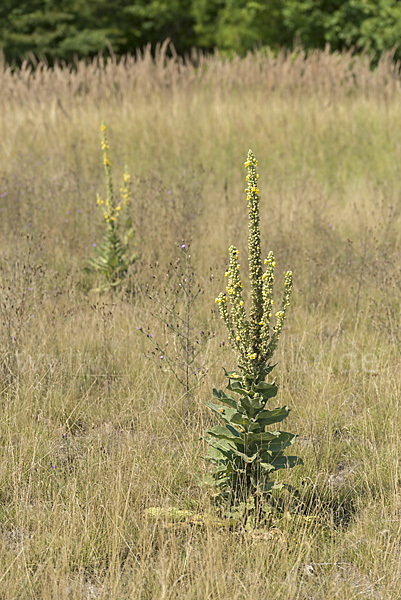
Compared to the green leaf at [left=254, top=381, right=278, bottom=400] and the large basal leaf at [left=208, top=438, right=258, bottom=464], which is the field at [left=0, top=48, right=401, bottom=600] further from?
the green leaf at [left=254, top=381, right=278, bottom=400]

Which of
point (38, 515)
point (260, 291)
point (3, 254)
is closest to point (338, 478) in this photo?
point (260, 291)

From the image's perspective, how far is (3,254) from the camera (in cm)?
530

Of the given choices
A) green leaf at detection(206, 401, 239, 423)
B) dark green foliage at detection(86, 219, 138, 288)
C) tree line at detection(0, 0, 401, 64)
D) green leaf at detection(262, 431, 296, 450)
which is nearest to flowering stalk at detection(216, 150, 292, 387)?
green leaf at detection(206, 401, 239, 423)

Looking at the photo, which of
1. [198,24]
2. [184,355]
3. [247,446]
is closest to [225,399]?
[247,446]

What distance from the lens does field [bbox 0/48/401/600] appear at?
2.46 m

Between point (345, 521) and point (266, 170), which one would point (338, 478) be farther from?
point (266, 170)

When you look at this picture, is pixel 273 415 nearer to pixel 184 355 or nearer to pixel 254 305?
pixel 254 305

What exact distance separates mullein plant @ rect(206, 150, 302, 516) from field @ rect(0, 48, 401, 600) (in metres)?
0.14

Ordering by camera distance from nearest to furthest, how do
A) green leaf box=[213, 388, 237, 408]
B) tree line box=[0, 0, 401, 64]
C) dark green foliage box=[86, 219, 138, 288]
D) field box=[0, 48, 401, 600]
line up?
1. field box=[0, 48, 401, 600]
2. green leaf box=[213, 388, 237, 408]
3. dark green foliage box=[86, 219, 138, 288]
4. tree line box=[0, 0, 401, 64]

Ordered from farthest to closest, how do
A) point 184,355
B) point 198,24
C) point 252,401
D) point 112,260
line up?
1. point 198,24
2. point 112,260
3. point 184,355
4. point 252,401

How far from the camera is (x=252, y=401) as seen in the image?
2562 millimetres

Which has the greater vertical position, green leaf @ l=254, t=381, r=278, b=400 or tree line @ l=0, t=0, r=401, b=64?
tree line @ l=0, t=0, r=401, b=64

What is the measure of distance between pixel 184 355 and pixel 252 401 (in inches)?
48.5

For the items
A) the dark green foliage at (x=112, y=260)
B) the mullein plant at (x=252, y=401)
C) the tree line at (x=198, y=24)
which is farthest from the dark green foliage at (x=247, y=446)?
the tree line at (x=198, y=24)
